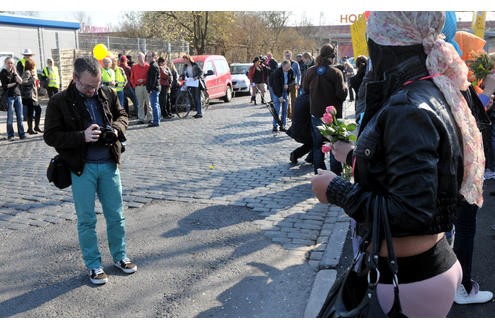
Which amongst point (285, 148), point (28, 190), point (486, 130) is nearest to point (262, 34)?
point (285, 148)

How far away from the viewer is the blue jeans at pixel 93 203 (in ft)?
13.7

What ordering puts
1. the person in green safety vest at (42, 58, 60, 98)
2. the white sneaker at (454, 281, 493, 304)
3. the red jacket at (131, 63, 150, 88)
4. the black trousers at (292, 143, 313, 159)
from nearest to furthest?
the white sneaker at (454, 281, 493, 304) < the black trousers at (292, 143, 313, 159) < the red jacket at (131, 63, 150, 88) < the person in green safety vest at (42, 58, 60, 98)

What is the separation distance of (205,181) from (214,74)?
12.1 meters

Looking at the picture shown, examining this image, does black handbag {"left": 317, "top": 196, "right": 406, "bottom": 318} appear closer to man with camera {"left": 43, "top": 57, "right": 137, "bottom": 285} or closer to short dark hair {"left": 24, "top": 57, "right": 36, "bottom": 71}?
man with camera {"left": 43, "top": 57, "right": 137, "bottom": 285}

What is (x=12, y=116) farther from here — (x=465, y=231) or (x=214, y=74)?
(x=465, y=231)

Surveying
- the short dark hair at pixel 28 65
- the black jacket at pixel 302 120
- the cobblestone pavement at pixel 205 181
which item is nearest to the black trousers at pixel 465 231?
the cobblestone pavement at pixel 205 181

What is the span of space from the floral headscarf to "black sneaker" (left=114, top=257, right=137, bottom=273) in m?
3.26

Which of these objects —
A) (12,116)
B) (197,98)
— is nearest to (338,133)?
(12,116)

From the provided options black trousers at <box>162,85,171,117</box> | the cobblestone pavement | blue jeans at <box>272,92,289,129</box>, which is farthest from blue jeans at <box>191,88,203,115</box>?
blue jeans at <box>272,92,289,129</box>

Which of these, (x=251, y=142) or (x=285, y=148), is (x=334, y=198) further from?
(x=251, y=142)

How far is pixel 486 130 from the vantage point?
3221mm

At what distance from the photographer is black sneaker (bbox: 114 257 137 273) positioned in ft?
14.7

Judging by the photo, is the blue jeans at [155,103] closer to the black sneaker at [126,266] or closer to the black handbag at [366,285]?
the black sneaker at [126,266]

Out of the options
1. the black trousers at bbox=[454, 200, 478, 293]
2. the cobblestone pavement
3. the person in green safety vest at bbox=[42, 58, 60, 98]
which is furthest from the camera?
the person in green safety vest at bbox=[42, 58, 60, 98]
